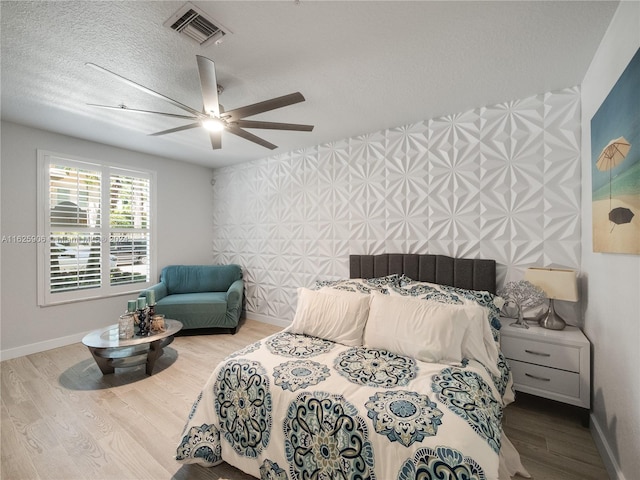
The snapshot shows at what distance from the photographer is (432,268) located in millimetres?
2879

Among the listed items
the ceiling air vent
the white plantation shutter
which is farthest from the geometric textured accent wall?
the ceiling air vent

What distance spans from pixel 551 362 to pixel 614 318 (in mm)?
660

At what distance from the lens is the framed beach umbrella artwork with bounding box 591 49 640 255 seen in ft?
4.27

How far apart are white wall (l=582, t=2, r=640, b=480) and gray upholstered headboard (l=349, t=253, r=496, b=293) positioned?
0.71m

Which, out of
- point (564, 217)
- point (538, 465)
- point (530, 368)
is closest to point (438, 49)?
point (564, 217)

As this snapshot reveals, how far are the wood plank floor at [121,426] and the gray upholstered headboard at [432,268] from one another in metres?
1.02

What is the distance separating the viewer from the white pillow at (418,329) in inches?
70.4

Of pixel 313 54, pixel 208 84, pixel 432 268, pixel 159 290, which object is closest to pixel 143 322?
pixel 159 290

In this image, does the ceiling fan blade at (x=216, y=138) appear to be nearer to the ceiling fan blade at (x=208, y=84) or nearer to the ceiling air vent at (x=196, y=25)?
the ceiling fan blade at (x=208, y=84)

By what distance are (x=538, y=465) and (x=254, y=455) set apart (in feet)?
5.60

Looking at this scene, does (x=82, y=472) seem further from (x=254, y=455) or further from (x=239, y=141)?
(x=239, y=141)

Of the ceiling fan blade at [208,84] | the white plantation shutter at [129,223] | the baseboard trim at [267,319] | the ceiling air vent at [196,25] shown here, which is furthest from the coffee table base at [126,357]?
the ceiling air vent at [196,25]

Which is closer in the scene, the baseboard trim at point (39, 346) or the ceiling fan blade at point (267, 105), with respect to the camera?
the ceiling fan blade at point (267, 105)

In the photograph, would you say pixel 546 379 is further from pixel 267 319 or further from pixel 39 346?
pixel 39 346
